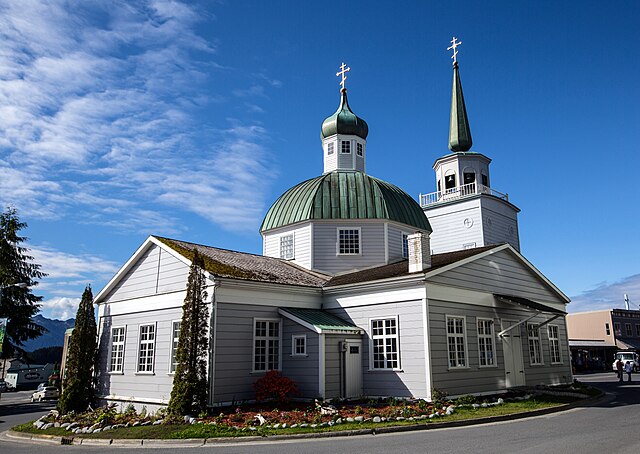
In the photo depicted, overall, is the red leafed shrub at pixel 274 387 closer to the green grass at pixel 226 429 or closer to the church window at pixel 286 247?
the green grass at pixel 226 429

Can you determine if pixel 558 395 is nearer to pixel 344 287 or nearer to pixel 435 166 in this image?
pixel 344 287

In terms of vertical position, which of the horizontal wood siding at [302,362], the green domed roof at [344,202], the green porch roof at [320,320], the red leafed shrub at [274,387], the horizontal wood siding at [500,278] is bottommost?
the red leafed shrub at [274,387]

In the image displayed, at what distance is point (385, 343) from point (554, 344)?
37.8 feet

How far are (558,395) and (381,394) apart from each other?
7.18 meters

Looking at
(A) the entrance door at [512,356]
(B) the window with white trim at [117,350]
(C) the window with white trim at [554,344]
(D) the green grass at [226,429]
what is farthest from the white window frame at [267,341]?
(C) the window with white trim at [554,344]

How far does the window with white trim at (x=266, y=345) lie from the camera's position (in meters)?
19.0

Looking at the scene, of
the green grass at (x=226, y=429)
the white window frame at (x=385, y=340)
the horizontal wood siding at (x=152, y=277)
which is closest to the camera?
the green grass at (x=226, y=429)

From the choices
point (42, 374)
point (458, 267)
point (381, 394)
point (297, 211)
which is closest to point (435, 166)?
point (297, 211)

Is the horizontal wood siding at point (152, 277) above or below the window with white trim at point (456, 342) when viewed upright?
above

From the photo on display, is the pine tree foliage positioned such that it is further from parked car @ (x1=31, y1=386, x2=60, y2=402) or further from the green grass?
the green grass

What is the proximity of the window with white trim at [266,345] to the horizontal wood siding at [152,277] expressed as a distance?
325cm

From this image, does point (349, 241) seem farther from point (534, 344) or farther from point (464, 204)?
point (464, 204)

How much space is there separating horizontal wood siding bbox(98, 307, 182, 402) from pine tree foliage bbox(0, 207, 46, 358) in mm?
16086

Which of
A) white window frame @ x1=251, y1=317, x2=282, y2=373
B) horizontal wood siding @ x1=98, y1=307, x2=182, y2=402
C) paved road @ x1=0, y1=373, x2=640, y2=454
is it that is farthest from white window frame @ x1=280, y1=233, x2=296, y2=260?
paved road @ x1=0, y1=373, x2=640, y2=454
